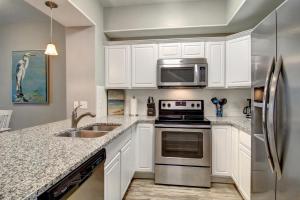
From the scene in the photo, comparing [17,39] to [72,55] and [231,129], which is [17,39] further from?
[231,129]

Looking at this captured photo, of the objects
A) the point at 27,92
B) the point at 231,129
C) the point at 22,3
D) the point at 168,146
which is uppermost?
the point at 22,3

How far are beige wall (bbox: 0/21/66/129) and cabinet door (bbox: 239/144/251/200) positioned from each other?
2.91 m

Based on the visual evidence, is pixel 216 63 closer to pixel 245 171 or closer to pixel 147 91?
pixel 147 91

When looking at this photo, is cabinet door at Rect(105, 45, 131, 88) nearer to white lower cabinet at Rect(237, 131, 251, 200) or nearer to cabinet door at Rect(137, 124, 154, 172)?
cabinet door at Rect(137, 124, 154, 172)

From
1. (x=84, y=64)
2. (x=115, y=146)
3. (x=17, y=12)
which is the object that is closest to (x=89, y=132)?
(x=115, y=146)

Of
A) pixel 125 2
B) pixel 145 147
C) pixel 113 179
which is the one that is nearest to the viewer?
pixel 113 179

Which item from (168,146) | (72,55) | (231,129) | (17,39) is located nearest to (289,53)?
(231,129)

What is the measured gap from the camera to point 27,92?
354 cm

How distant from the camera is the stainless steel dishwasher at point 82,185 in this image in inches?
32.5

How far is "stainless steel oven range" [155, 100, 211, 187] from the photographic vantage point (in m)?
2.63

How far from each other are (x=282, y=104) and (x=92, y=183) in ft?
4.03

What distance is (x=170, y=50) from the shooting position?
10.1 ft

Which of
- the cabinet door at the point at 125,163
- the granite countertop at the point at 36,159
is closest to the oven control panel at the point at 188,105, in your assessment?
the cabinet door at the point at 125,163

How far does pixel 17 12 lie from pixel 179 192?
374 centimetres
